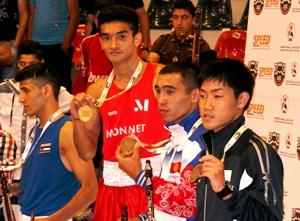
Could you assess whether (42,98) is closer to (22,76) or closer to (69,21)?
(22,76)

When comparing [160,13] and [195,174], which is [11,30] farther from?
[195,174]

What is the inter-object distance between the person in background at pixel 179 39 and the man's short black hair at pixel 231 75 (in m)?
4.39

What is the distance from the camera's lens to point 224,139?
338 centimetres

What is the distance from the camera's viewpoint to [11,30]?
25.8ft

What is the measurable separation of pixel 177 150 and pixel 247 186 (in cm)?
64

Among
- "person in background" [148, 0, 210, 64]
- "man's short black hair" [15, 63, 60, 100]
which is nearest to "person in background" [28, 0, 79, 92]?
"person in background" [148, 0, 210, 64]

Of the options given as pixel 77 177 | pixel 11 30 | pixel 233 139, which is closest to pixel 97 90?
pixel 77 177

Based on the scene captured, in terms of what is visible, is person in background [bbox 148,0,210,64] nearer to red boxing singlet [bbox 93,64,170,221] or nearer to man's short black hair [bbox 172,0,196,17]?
man's short black hair [bbox 172,0,196,17]

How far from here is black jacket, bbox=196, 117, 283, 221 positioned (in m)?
3.17

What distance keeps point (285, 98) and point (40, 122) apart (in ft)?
7.68

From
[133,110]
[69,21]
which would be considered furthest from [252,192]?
[69,21]

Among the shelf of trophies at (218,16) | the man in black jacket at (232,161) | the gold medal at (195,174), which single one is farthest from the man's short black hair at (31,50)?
the shelf of trophies at (218,16)

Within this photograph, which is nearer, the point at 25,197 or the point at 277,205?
the point at 277,205

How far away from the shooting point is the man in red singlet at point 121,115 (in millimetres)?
4516
